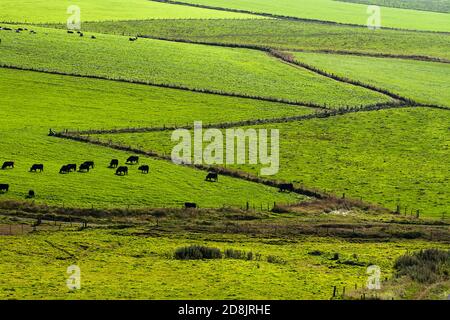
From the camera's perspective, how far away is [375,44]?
511 feet

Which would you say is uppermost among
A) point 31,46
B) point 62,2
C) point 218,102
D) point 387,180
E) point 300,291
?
point 62,2

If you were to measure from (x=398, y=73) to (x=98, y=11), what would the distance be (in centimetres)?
6070

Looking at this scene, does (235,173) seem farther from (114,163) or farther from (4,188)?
(4,188)

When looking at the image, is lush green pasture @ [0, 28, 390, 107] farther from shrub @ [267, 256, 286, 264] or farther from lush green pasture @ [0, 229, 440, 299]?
shrub @ [267, 256, 286, 264]

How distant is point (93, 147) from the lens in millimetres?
89875

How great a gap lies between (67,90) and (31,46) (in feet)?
61.9

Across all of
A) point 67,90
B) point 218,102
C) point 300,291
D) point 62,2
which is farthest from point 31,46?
point 300,291

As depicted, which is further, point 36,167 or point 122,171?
point 122,171

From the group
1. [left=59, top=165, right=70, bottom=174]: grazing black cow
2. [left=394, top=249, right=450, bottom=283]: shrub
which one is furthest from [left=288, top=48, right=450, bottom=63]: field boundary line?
[left=394, top=249, right=450, bottom=283]: shrub

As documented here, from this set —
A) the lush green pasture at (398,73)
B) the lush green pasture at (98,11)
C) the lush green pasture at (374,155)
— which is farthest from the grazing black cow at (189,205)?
the lush green pasture at (98,11)

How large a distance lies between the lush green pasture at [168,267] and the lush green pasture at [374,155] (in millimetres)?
13845

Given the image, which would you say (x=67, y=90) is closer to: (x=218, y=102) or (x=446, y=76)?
(x=218, y=102)

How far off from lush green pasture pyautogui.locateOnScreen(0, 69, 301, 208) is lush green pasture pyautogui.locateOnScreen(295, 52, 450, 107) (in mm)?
22717


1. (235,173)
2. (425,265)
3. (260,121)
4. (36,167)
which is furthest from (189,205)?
(260,121)
